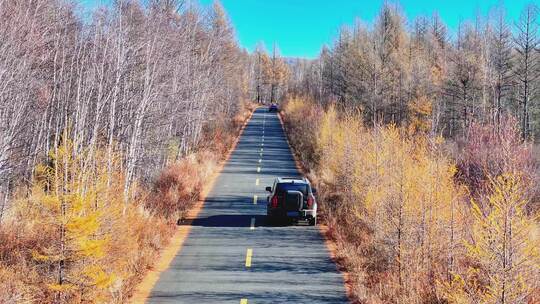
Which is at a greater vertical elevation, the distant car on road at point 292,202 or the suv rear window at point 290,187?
the suv rear window at point 290,187

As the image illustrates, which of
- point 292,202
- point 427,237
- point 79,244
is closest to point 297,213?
point 292,202

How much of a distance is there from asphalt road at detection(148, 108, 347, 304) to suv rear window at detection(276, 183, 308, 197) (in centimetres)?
138

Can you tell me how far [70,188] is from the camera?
938cm

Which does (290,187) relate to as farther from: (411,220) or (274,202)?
(411,220)

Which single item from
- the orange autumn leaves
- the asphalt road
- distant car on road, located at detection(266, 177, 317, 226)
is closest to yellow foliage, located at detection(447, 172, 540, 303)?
the orange autumn leaves

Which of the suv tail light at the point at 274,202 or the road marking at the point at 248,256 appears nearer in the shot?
the road marking at the point at 248,256

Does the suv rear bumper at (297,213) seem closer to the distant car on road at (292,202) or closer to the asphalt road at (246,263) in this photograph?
the distant car on road at (292,202)

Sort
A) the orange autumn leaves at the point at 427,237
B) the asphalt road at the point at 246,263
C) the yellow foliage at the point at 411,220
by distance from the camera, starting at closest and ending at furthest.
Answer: the orange autumn leaves at the point at 427,237
the yellow foliage at the point at 411,220
the asphalt road at the point at 246,263

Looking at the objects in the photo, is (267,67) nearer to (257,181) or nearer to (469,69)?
(469,69)

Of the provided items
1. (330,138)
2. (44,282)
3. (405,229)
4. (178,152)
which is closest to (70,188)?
(44,282)

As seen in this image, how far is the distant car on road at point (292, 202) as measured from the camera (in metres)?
18.5

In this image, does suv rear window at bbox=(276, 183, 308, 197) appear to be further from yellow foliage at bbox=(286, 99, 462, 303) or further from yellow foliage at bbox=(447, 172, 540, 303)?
yellow foliage at bbox=(447, 172, 540, 303)

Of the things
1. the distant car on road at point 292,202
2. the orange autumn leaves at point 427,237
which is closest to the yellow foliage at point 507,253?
the orange autumn leaves at point 427,237

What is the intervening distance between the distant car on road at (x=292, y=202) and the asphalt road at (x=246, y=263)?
1.70 feet
